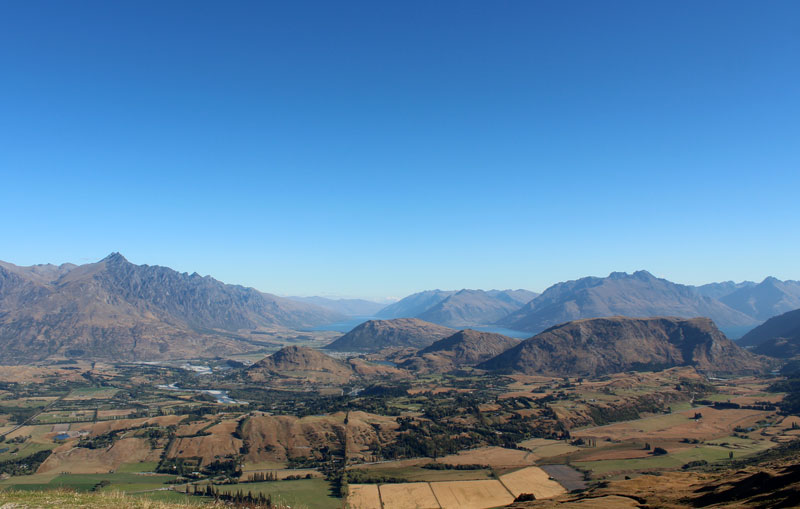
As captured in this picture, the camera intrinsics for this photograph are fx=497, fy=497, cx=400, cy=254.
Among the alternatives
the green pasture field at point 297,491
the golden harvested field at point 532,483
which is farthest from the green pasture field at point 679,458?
the green pasture field at point 297,491

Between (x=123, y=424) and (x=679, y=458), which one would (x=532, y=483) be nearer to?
(x=679, y=458)

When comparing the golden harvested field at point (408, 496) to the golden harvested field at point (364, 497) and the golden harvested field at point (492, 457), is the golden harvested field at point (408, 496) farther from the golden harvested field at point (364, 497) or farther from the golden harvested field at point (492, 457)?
the golden harvested field at point (492, 457)

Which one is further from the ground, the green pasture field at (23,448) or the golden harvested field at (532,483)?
the golden harvested field at (532,483)

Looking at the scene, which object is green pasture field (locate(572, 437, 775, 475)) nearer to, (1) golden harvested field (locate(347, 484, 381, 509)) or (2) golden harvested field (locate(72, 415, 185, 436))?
(1) golden harvested field (locate(347, 484, 381, 509))

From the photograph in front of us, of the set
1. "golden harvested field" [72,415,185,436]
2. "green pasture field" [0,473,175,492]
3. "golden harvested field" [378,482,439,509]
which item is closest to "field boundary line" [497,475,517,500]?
"golden harvested field" [378,482,439,509]

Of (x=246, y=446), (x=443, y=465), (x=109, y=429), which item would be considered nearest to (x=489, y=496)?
(x=443, y=465)
